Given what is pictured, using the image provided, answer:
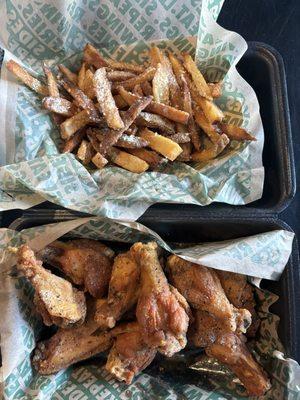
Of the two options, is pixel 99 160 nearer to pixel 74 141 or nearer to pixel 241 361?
pixel 74 141

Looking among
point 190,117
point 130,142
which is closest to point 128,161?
point 130,142

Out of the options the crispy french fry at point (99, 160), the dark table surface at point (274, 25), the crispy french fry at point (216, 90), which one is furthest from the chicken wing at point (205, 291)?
the dark table surface at point (274, 25)

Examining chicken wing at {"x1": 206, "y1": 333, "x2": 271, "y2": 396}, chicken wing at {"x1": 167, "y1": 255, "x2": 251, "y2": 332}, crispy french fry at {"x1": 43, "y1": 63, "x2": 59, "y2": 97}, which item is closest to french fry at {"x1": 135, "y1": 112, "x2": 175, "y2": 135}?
crispy french fry at {"x1": 43, "y1": 63, "x2": 59, "y2": 97}

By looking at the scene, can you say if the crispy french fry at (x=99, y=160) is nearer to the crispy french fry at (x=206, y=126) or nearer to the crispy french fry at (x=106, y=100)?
the crispy french fry at (x=106, y=100)

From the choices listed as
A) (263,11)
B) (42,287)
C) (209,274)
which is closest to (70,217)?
(42,287)

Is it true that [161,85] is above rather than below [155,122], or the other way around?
above

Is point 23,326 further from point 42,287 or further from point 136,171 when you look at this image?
point 136,171
